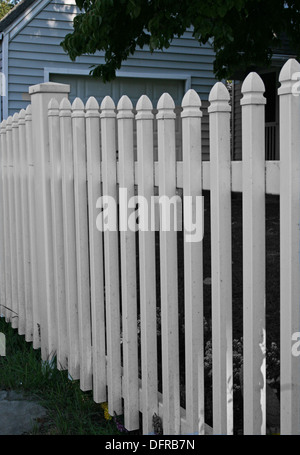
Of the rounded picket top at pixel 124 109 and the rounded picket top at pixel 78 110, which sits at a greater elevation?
the rounded picket top at pixel 78 110

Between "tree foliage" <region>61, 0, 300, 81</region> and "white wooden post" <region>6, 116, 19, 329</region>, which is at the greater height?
"tree foliage" <region>61, 0, 300, 81</region>

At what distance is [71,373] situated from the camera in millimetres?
3301

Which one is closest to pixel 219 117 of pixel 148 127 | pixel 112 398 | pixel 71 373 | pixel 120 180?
pixel 148 127

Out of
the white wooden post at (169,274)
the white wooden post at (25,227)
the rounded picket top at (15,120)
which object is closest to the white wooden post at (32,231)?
the white wooden post at (25,227)

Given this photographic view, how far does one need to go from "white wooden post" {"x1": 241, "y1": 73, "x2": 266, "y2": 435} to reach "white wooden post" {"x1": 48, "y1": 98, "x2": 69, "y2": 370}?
5.45 ft

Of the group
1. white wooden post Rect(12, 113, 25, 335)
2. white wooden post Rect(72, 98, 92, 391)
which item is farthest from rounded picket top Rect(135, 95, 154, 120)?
white wooden post Rect(12, 113, 25, 335)

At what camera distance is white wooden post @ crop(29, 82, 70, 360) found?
3.50 metres

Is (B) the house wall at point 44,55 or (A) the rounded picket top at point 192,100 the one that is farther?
(B) the house wall at point 44,55

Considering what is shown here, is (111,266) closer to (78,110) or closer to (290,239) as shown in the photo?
(78,110)

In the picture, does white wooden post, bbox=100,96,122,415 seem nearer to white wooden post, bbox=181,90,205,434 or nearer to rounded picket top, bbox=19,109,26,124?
white wooden post, bbox=181,90,205,434

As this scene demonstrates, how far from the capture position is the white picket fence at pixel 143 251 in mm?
1859

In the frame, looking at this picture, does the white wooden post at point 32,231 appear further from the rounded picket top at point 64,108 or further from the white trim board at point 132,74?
the white trim board at point 132,74

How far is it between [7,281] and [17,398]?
1572 millimetres

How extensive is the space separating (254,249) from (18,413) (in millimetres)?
1703
